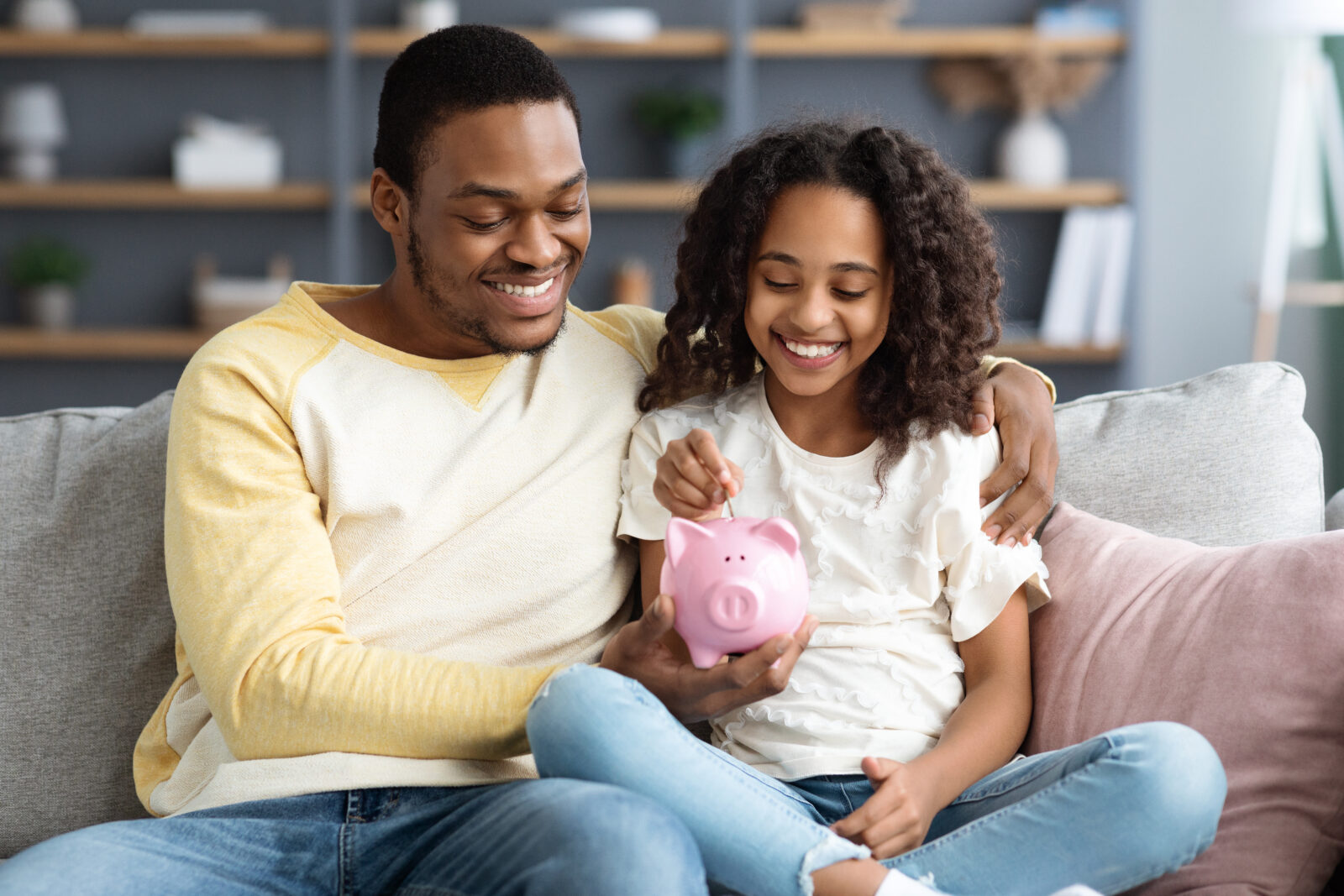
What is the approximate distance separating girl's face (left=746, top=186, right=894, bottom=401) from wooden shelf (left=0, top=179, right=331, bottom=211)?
3013 mm

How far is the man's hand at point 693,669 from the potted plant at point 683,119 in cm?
297

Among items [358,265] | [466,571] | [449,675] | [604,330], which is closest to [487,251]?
[604,330]

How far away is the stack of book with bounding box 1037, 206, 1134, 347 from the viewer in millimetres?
3982

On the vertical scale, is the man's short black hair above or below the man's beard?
above

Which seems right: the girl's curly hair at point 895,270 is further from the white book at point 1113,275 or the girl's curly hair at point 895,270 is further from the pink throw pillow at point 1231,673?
the white book at point 1113,275

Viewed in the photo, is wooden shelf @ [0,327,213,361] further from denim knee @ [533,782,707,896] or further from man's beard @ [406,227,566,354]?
denim knee @ [533,782,707,896]

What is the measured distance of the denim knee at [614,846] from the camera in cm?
101

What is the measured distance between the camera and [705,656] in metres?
1.22

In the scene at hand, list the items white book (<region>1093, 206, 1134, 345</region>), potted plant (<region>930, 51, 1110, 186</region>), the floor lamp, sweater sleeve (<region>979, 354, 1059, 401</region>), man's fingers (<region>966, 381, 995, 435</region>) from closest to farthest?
man's fingers (<region>966, 381, 995, 435</region>) → sweater sleeve (<region>979, 354, 1059, 401</region>) → the floor lamp → white book (<region>1093, 206, 1134, 345</region>) → potted plant (<region>930, 51, 1110, 186</region>)

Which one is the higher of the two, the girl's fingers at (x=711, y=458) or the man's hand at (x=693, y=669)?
the girl's fingers at (x=711, y=458)

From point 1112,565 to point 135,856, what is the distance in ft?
3.54

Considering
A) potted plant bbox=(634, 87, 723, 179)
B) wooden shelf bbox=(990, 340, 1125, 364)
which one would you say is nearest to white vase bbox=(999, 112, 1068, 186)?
→ wooden shelf bbox=(990, 340, 1125, 364)

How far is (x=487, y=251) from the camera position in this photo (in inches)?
57.1

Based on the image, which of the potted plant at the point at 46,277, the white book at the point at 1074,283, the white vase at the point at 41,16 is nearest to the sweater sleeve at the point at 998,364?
the white book at the point at 1074,283
